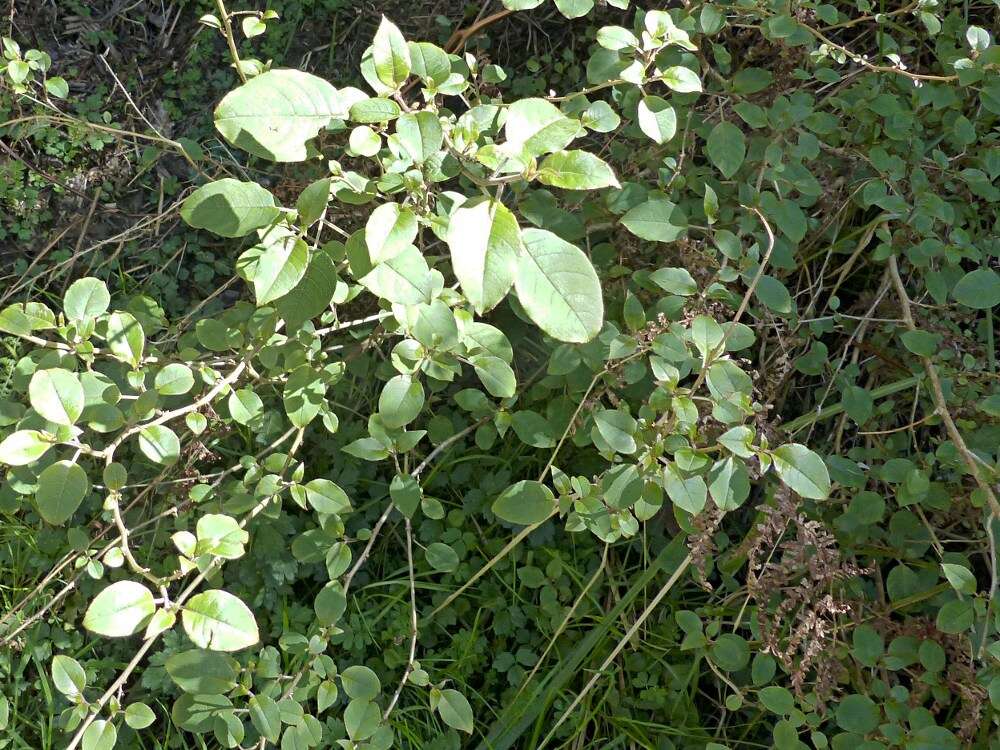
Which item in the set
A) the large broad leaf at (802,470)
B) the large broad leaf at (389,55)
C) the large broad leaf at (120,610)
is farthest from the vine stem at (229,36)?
the large broad leaf at (802,470)

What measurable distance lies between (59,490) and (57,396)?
0.47 ft

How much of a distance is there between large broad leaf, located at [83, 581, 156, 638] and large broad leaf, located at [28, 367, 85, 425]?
272 mm

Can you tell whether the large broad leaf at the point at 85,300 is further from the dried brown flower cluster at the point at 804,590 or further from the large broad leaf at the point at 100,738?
the dried brown flower cluster at the point at 804,590

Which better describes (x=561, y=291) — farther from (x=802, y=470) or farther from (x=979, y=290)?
(x=979, y=290)

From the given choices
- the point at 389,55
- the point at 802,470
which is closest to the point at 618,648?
the point at 802,470

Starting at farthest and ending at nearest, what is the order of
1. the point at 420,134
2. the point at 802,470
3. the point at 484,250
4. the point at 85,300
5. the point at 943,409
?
1. the point at 943,409
2. the point at 85,300
3. the point at 802,470
4. the point at 420,134
5. the point at 484,250

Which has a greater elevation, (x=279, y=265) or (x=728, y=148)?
(x=279, y=265)

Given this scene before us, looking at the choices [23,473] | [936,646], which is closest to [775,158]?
[936,646]

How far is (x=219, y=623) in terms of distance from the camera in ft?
4.00

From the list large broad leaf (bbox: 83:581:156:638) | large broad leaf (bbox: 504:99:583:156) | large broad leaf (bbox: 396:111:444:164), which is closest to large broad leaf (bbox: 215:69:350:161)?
large broad leaf (bbox: 396:111:444:164)

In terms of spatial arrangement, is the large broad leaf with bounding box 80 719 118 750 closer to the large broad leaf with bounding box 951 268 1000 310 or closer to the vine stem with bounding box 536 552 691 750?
the vine stem with bounding box 536 552 691 750

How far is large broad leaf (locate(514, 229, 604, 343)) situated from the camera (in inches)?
40.5

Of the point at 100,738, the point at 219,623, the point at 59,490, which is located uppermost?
the point at 59,490

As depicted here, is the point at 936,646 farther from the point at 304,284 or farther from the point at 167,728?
the point at 167,728
